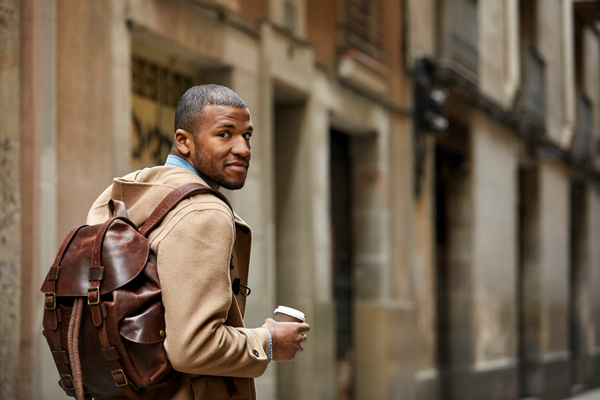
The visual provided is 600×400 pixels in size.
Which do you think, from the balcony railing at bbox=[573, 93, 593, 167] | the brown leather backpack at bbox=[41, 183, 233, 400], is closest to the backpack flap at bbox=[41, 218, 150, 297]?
the brown leather backpack at bbox=[41, 183, 233, 400]

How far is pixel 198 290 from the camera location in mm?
2201

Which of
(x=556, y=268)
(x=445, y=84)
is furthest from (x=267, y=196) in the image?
(x=556, y=268)

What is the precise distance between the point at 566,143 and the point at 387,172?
29.3ft

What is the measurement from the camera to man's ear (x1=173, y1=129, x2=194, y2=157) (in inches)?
99.3

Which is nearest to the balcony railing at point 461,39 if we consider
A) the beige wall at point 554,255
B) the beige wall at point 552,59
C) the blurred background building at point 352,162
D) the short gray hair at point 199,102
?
the blurred background building at point 352,162

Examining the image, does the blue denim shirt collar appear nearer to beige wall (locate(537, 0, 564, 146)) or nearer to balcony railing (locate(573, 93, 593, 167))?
beige wall (locate(537, 0, 564, 146))

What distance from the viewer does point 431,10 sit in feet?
41.2

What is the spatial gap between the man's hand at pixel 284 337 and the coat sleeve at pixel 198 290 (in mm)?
218

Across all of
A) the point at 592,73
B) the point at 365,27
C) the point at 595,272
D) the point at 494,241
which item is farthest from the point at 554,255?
the point at 365,27

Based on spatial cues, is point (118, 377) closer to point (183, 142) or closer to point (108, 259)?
point (108, 259)

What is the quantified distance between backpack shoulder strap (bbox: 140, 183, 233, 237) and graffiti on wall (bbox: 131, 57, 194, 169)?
15.5 feet

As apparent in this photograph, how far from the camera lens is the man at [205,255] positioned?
221cm

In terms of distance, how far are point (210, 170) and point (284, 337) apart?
1.75ft

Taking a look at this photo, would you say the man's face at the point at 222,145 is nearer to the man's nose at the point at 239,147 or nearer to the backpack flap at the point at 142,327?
the man's nose at the point at 239,147
